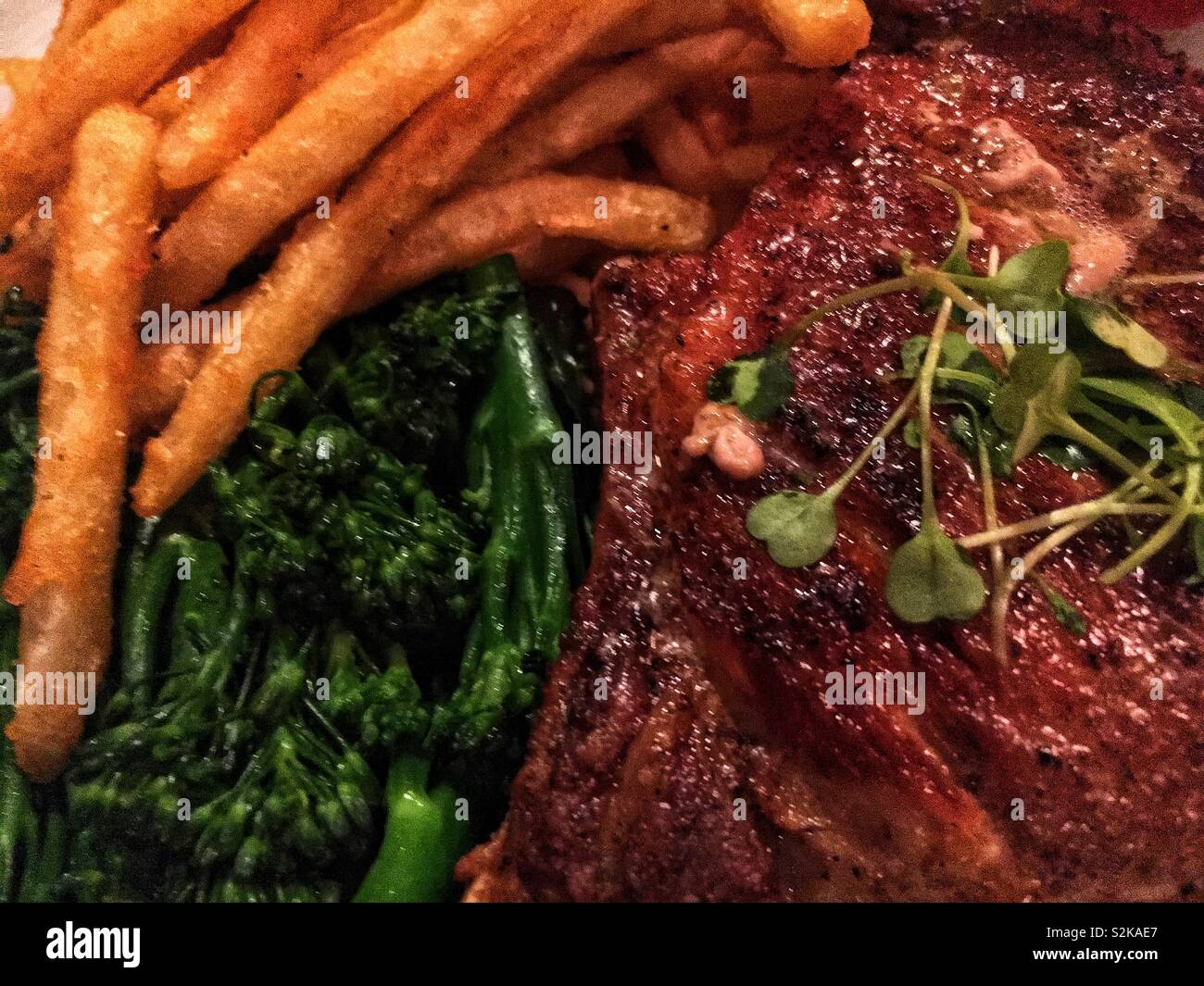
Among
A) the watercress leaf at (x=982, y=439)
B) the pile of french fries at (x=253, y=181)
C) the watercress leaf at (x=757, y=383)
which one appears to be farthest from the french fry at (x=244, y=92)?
the watercress leaf at (x=982, y=439)

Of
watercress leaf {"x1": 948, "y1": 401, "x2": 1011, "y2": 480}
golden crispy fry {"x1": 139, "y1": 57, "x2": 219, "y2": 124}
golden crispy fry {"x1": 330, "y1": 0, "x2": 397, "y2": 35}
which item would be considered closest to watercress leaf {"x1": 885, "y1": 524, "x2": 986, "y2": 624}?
→ watercress leaf {"x1": 948, "y1": 401, "x2": 1011, "y2": 480}

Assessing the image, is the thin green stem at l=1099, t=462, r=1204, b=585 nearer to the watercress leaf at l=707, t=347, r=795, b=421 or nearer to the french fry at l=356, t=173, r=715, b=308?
the watercress leaf at l=707, t=347, r=795, b=421

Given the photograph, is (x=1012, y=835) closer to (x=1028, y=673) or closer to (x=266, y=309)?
(x=1028, y=673)

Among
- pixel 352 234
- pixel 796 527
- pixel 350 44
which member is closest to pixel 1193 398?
pixel 796 527

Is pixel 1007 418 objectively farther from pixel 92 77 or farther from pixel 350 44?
pixel 92 77

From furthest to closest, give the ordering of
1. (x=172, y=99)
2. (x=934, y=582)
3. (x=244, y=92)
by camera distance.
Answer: (x=172, y=99) → (x=244, y=92) → (x=934, y=582)

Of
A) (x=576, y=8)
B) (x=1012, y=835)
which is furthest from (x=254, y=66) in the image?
(x=1012, y=835)

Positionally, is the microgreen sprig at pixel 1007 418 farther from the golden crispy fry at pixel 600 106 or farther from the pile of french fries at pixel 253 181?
the golden crispy fry at pixel 600 106
